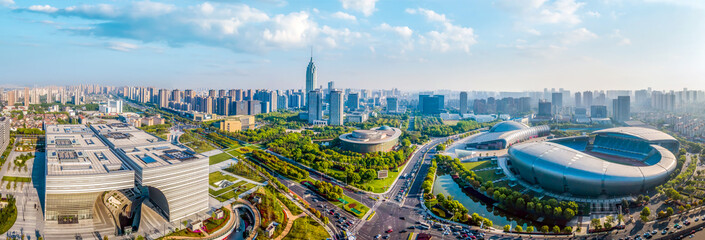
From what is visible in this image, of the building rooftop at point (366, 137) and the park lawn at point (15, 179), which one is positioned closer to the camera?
the park lawn at point (15, 179)

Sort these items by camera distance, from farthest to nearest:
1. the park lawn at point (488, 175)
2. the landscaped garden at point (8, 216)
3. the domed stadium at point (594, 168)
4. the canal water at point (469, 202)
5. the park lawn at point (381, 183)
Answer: the park lawn at point (488, 175) → the park lawn at point (381, 183) → the domed stadium at point (594, 168) → the canal water at point (469, 202) → the landscaped garden at point (8, 216)

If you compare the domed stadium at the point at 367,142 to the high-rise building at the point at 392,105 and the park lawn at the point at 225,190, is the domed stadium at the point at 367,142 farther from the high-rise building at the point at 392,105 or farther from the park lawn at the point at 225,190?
the high-rise building at the point at 392,105

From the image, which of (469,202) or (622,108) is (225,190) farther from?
(622,108)

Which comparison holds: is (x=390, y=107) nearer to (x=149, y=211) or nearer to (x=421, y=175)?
(x=421, y=175)

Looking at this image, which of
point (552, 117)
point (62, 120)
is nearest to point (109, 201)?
point (62, 120)

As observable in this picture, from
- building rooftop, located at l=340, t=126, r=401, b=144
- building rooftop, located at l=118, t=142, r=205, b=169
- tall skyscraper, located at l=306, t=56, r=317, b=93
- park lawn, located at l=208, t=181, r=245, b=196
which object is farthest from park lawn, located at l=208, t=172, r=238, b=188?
tall skyscraper, located at l=306, t=56, r=317, b=93

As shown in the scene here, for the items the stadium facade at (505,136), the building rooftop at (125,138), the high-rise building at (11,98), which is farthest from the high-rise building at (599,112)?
the high-rise building at (11,98)

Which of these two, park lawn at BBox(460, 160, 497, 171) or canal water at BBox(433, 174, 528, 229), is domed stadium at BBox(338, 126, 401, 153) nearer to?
park lawn at BBox(460, 160, 497, 171)

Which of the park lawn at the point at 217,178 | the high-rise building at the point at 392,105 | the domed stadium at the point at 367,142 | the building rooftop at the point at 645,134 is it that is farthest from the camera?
the high-rise building at the point at 392,105
